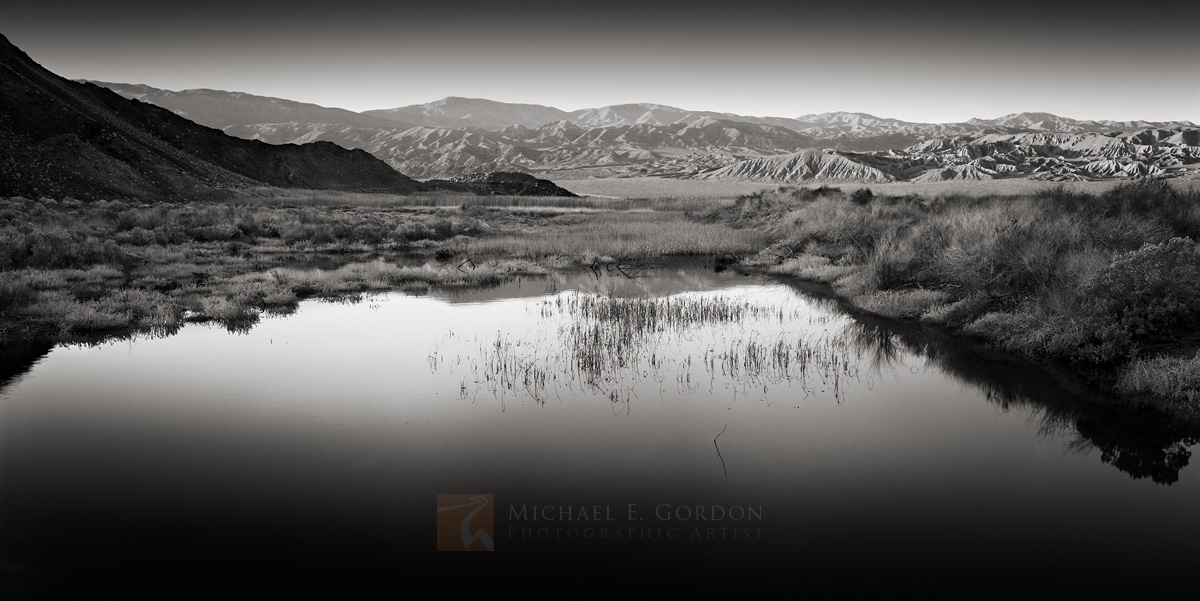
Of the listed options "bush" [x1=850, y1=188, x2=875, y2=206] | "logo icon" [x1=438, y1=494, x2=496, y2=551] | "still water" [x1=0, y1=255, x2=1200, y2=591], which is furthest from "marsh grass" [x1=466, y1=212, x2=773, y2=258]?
"logo icon" [x1=438, y1=494, x2=496, y2=551]

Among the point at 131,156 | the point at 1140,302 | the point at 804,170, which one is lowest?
the point at 1140,302

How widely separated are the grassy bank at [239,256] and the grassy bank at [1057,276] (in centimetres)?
844

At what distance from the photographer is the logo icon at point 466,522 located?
5469 mm

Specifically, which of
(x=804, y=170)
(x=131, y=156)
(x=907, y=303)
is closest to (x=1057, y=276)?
(x=907, y=303)

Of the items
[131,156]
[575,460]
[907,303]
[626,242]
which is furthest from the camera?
[131,156]

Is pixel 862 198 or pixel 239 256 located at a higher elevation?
pixel 862 198

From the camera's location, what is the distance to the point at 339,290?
17156 mm

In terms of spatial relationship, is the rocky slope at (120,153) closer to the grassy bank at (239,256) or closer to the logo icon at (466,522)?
the grassy bank at (239,256)

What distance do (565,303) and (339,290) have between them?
232 inches

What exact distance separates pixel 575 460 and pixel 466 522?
4.71 ft

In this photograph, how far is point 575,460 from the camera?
688 cm

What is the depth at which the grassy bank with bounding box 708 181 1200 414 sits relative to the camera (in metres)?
9.74

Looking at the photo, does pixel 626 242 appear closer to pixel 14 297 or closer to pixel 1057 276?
pixel 1057 276

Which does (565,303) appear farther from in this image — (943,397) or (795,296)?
(943,397)
